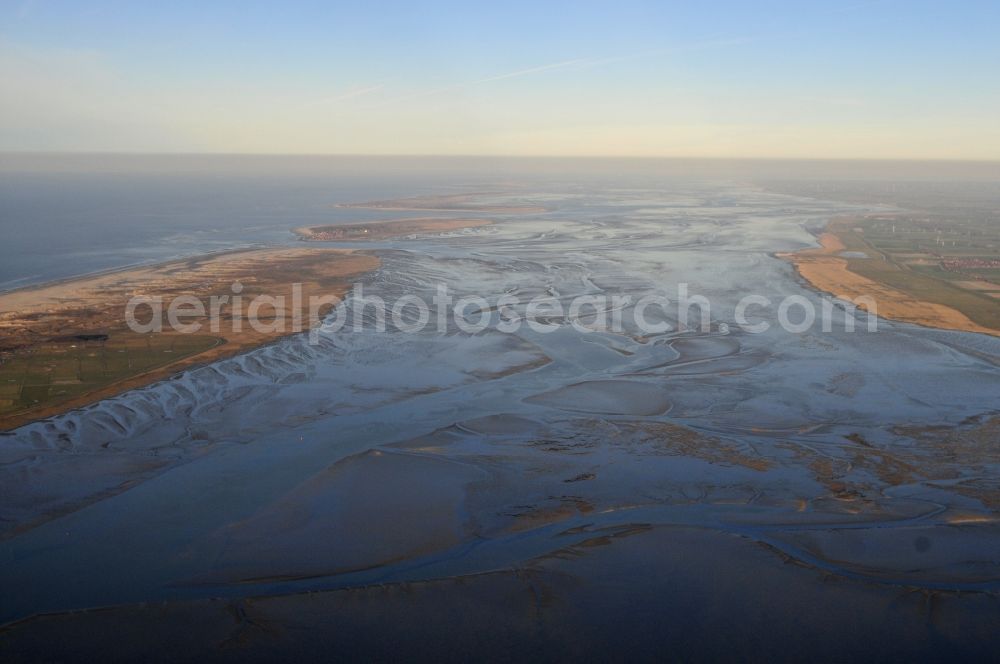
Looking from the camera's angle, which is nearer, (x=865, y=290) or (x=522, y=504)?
(x=522, y=504)

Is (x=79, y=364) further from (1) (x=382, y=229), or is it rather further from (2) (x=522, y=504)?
(1) (x=382, y=229)

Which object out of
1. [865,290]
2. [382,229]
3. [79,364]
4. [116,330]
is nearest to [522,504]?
[79,364]

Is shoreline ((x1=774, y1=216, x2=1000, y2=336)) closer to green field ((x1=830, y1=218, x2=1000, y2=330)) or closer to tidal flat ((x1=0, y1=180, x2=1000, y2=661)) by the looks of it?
green field ((x1=830, y1=218, x2=1000, y2=330))

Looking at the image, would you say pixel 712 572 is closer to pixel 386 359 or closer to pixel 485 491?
pixel 485 491

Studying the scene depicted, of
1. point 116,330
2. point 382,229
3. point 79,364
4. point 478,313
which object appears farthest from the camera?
point 382,229

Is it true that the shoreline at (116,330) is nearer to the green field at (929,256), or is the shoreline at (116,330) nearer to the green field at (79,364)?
the green field at (79,364)

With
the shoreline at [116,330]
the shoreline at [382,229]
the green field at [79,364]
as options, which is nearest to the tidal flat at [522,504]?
the shoreline at [116,330]

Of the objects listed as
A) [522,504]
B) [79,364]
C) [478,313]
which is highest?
[478,313]

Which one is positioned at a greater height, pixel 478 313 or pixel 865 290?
pixel 865 290
